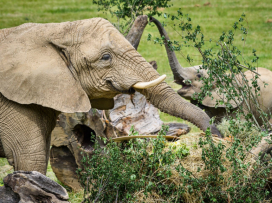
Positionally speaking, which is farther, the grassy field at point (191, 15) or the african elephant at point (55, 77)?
the grassy field at point (191, 15)

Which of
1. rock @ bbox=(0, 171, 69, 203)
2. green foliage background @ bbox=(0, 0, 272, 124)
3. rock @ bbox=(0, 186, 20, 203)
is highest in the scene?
rock @ bbox=(0, 171, 69, 203)

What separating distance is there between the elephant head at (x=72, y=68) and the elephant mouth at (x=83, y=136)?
1.62 metres

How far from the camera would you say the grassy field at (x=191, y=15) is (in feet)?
37.9

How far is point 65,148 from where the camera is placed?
5062 mm

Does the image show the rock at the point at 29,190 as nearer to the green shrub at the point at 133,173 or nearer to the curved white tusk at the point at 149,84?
the green shrub at the point at 133,173

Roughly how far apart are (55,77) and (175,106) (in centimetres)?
93

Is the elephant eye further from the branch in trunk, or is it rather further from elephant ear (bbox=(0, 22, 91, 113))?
the branch in trunk

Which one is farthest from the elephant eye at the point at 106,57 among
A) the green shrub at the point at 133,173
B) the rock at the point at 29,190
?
the rock at the point at 29,190

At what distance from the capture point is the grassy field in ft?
37.9

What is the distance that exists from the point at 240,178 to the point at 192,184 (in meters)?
0.34

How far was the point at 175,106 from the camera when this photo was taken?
11.0 ft

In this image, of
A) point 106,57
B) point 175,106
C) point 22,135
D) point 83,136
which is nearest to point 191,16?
point 83,136

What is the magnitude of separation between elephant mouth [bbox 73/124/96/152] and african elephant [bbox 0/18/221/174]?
1555mm

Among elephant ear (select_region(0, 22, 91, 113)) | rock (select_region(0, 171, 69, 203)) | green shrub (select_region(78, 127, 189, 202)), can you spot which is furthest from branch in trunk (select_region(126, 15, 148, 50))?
rock (select_region(0, 171, 69, 203))
